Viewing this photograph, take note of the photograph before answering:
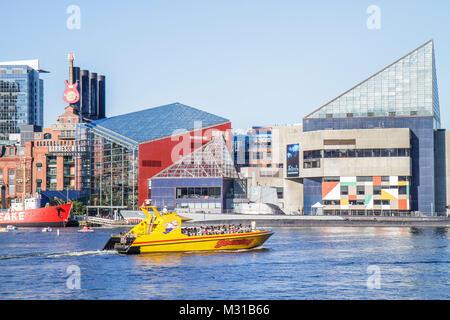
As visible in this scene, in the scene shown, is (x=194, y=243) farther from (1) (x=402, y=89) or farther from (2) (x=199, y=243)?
(1) (x=402, y=89)

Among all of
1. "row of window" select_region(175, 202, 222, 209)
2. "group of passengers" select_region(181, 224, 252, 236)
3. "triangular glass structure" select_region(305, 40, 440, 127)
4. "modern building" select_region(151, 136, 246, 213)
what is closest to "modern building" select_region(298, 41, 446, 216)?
"triangular glass structure" select_region(305, 40, 440, 127)

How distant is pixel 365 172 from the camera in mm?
165500

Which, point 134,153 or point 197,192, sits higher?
point 134,153

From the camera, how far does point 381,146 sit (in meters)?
165

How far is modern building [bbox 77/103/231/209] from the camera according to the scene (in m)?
185

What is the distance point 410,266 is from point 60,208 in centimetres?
11068

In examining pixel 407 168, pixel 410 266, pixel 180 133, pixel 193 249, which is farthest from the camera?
pixel 180 133

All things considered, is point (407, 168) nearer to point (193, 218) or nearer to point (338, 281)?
point (193, 218)

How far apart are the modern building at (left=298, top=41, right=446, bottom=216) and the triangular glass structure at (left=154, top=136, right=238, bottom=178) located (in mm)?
21057

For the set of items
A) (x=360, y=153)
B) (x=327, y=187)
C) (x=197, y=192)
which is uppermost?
(x=360, y=153)

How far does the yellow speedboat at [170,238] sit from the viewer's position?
8288 cm

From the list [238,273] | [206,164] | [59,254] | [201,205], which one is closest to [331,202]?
[201,205]

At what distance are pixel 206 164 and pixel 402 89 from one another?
2221 inches

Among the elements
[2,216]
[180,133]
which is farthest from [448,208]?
[2,216]
